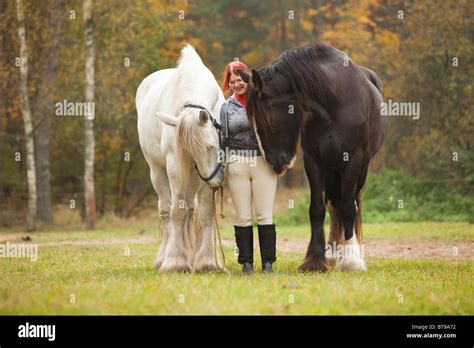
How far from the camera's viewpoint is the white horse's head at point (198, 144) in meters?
7.64

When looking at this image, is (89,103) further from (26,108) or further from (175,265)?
(175,265)

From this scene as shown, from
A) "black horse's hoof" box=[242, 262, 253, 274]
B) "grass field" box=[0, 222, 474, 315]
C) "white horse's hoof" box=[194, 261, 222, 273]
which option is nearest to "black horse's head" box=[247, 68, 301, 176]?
"black horse's hoof" box=[242, 262, 253, 274]

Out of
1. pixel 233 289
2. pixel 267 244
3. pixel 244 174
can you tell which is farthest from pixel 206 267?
pixel 233 289

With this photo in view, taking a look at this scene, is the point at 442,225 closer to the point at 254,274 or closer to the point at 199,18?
the point at 254,274

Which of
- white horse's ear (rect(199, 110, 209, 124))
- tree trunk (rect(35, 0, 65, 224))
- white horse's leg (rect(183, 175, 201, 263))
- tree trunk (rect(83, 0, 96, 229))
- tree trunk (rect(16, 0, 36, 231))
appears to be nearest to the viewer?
white horse's ear (rect(199, 110, 209, 124))

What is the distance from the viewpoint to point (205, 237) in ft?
28.2

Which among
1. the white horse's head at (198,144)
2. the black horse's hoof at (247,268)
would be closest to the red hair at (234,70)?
the white horse's head at (198,144)

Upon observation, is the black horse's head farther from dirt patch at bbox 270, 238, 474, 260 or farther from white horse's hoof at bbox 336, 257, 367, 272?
dirt patch at bbox 270, 238, 474, 260

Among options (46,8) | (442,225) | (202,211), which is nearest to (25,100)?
(46,8)

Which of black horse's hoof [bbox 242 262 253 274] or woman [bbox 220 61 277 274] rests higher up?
woman [bbox 220 61 277 274]

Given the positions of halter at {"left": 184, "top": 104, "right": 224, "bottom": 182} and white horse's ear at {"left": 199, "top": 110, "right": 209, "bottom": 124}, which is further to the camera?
halter at {"left": 184, "top": 104, "right": 224, "bottom": 182}

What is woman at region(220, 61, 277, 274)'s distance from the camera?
815 cm

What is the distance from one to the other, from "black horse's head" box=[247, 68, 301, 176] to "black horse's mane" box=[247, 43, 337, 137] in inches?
0.4

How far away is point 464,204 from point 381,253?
23.6 ft
